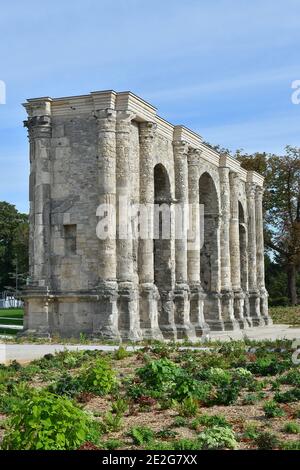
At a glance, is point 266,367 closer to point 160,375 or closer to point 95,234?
point 160,375

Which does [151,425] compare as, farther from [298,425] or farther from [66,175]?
[66,175]

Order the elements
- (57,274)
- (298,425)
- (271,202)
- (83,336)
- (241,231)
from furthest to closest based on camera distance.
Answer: (271,202), (241,231), (57,274), (83,336), (298,425)

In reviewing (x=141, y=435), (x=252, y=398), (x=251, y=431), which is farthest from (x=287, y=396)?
(x=141, y=435)

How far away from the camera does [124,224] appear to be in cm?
2481

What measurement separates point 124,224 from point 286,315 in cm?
2459

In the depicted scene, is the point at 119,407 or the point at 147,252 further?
the point at 147,252

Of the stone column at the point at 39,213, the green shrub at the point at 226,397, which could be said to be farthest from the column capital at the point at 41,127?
the green shrub at the point at 226,397

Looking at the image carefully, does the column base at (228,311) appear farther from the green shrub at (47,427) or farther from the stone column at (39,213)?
the green shrub at (47,427)

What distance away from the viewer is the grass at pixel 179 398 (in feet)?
29.8

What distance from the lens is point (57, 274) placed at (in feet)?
84.2

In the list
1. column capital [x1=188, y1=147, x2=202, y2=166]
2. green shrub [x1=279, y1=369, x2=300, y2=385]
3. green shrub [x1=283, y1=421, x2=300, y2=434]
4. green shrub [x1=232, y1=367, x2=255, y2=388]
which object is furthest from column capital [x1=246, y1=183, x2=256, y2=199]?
green shrub [x1=283, y1=421, x2=300, y2=434]

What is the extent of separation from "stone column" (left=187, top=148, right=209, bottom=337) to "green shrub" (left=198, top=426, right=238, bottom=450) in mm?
21083

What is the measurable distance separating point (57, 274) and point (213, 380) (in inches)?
535

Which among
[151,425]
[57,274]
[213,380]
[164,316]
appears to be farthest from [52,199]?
[151,425]
